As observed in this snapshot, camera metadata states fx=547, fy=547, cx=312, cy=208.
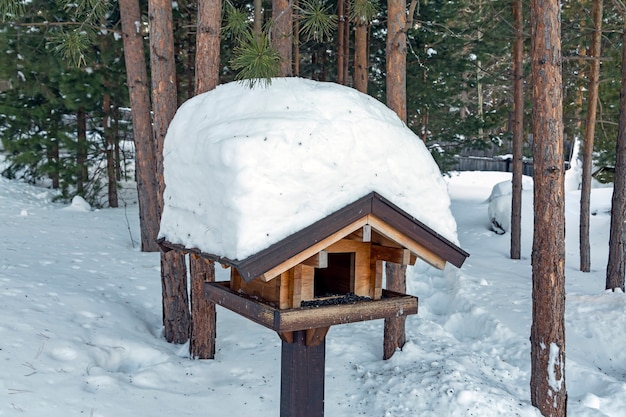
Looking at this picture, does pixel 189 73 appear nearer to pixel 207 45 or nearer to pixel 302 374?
pixel 207 45

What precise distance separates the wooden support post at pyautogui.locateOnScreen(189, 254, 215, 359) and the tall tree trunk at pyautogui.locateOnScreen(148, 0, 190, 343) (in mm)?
437

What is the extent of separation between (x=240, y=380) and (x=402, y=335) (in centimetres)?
235

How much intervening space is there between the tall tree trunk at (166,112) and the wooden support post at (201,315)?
437mm

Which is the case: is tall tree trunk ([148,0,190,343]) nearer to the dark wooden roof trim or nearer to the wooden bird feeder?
the wooden bird feeder

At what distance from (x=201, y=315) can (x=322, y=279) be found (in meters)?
2.87

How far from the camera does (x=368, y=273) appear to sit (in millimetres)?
3408

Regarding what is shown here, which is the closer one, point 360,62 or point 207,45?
point 207,45

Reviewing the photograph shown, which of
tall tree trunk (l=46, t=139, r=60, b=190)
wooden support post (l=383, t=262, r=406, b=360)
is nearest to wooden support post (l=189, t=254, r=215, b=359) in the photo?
wooden support post (l=383, t=262, r=406, b=360)

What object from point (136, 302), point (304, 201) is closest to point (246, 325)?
point (136, 302)

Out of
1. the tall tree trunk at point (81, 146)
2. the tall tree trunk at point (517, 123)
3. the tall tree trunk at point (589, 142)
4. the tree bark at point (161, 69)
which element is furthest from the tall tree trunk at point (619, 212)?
the tall tree trunk at point (81, 146)

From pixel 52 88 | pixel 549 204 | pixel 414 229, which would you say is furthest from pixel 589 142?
pixel 52 88

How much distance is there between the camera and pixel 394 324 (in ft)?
23.0

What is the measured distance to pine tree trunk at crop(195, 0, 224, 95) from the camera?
5957mm

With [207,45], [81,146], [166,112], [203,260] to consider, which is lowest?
[203,260]
